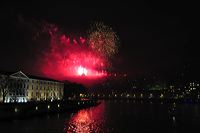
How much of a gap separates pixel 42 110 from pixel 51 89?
60.7 meters

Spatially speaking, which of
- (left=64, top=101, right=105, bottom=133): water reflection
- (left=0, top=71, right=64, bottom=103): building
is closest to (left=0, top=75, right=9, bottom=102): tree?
(left=0, top=71, right=64, bottom=103): building

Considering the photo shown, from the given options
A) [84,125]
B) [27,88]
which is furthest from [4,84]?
[84,125]

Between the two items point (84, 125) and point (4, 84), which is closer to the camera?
point (84, 125)

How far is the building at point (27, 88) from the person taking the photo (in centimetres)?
11031

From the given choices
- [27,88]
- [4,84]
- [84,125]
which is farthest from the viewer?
[27,88]

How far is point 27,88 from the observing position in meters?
123

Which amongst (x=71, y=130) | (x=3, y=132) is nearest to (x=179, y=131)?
(x=71, y=130)

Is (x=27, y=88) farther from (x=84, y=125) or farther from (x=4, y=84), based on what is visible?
(x=84, y=125)

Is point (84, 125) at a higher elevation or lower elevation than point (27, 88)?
lower

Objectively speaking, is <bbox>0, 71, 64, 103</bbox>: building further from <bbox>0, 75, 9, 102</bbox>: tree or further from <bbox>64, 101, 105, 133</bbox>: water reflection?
<bbox>64, 101, 105, 133</bbox>: water reflection

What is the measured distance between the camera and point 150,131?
5425cm

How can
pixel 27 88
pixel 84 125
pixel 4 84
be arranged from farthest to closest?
1. pixel 27 88
2. pixel 4 84
3. pixel 84 125

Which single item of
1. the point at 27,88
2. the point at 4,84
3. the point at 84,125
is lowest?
the point at 84,125

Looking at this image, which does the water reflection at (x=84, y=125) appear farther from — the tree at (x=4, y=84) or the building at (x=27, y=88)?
the building at (x=27, y=88)
